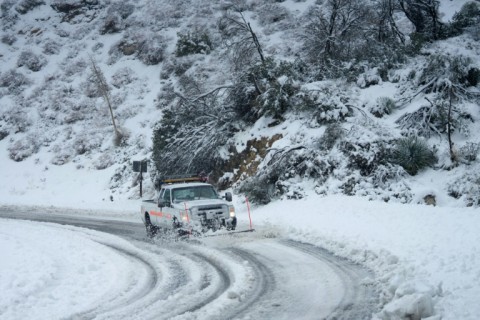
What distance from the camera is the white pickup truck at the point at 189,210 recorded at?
11.9m

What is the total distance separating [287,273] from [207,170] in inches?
591

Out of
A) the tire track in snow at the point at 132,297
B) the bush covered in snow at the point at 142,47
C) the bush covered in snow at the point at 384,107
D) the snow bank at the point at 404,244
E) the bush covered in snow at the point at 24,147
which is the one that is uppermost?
the bush covered in snow at the point at 142,47

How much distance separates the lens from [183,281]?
297 inches

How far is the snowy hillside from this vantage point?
16.5m

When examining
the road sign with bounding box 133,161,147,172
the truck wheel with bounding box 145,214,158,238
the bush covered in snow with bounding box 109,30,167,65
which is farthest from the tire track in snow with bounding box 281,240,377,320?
→ the bush covered in snow with bounding box 109,30,167,65

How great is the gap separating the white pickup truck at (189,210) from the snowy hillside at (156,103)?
5.00m

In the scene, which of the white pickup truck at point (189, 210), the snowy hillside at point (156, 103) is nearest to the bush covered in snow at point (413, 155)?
the snowy hillside at point (156, 103)

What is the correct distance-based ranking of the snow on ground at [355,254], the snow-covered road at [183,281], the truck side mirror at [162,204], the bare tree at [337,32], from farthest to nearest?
1. the bare tree at [337,32]
2. the truck side mirror at [162,204]
3. the snow-covered road at [183,281]
4. the snow on ground at [355,254]

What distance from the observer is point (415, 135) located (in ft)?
52.3

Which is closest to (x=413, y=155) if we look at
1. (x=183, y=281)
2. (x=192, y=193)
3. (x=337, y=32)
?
(x=192, y=193)

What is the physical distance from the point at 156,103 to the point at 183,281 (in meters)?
29.7

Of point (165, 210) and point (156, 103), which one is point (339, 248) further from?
point (156, 103)

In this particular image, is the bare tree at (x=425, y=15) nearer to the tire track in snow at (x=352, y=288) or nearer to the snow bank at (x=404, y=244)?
the snow bank at (x=404, y=244)

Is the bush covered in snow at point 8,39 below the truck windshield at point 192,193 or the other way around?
the other way around
